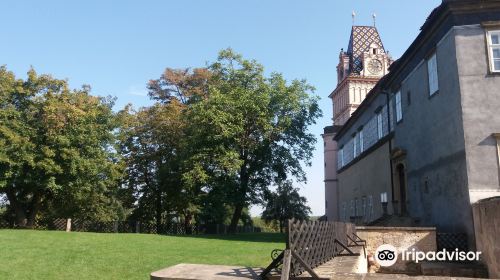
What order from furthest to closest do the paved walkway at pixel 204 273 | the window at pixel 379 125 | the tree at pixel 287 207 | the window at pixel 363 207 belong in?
the tree at pixel 287 207
the window at pixel 363 207
the window at pixel 379 125
the paved walkway at pixel 204 273

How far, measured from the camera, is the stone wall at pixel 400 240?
1678cm

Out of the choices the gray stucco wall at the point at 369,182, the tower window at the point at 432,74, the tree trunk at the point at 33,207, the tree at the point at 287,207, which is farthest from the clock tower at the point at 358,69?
the tower window at the point at 432,74

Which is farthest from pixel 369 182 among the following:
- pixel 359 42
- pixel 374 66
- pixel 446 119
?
pixel 359 42

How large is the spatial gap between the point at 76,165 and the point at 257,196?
13951 mm

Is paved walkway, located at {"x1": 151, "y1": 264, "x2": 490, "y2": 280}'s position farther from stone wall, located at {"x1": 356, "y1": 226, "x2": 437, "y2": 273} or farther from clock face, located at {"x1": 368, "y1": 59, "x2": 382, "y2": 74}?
clock face, located at {"x1": 368, "y1": 59, "x2": 382, "y2": 74}

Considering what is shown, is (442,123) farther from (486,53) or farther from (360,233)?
(360,233)

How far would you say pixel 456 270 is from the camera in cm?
1447

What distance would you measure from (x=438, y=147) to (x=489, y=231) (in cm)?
542

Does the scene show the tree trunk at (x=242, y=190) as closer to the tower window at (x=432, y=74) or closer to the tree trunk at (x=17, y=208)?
the tree trunk at (x=17, y=208)

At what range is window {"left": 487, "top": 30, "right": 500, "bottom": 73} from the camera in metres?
16.3

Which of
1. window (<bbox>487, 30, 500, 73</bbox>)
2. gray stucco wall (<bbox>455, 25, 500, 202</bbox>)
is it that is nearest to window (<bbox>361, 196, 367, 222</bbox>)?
gray stucco wall (<bbox>455, 25, 500, 202</bbox>)

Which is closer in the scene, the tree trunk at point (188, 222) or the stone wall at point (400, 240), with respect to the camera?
the stone wall at point (400, 240)

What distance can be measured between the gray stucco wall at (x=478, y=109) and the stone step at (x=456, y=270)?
7.83ft

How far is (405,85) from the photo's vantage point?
22.8 metres
